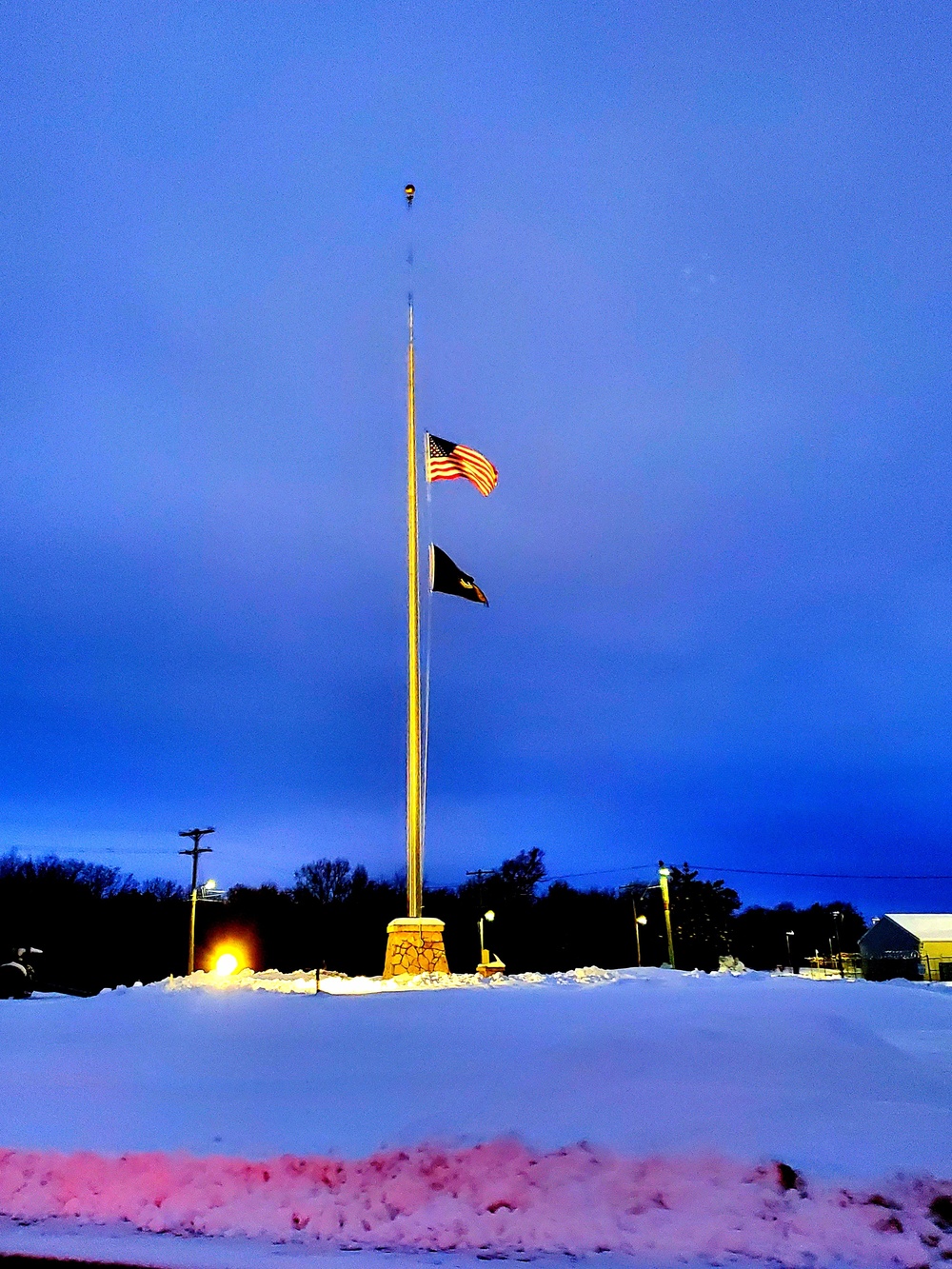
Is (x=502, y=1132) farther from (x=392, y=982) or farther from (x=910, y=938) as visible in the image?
(x=910, y=938)

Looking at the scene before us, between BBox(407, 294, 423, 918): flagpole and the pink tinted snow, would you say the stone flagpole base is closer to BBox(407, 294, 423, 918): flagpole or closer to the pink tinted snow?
BBox(407, 294, 423, 918): flagpole

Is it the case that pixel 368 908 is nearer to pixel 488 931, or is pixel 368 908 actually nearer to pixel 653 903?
pixel 488 931

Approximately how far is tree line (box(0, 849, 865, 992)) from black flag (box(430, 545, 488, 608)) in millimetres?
37913

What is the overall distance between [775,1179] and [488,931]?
6497 centimetres

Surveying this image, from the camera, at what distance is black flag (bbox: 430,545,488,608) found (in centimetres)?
1555

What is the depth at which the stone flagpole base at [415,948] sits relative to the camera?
13.7 metres

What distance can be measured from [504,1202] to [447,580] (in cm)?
1139

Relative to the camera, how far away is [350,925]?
220 ft

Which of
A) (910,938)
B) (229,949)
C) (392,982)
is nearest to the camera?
(392,982)

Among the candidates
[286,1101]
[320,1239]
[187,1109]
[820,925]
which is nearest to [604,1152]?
[320,1239]

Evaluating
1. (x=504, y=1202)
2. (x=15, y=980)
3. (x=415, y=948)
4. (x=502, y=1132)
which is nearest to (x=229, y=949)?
(x=15, y=980)

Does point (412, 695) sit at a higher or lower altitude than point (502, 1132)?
higher

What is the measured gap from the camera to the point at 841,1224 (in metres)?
4.46

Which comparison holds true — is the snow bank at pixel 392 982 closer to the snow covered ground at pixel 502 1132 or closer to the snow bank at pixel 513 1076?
the snow bank at pixel 513 1076
